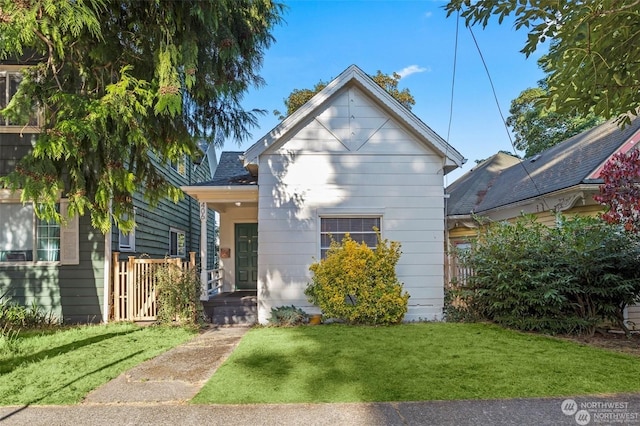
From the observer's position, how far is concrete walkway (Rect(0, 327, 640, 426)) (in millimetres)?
3480

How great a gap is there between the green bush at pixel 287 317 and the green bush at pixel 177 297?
5.31 feet

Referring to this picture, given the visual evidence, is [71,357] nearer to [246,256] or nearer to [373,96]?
[246,256]

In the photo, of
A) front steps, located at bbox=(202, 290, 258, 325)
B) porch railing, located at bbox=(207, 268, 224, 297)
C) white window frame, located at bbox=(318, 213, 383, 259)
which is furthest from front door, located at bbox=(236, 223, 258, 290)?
white window frame, located at bbox=(318, 213, 383, 259)

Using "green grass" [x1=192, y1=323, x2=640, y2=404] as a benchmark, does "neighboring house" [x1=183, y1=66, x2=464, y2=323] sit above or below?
above

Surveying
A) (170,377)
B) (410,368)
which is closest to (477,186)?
(410,368)

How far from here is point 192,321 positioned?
8070 mm

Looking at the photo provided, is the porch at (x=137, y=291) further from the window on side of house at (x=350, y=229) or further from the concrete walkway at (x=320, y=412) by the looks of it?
the concrete walkway at (x=320, y=412)

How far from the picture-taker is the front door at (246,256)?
38.1 feet

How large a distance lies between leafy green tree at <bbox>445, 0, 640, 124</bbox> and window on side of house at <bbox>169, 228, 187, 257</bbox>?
11762 millimetres

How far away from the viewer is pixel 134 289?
834 cm

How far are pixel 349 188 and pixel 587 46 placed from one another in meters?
5.86

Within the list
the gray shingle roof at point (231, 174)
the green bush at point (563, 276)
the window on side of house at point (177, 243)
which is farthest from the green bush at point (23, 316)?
the green bush at point (563, 276)

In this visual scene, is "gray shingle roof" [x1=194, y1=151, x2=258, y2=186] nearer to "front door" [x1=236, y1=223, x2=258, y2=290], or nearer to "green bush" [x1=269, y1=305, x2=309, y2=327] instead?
"front door" [x1=236, y1=223, x2=258, y2=290]

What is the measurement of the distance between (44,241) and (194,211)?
7.42 meters
